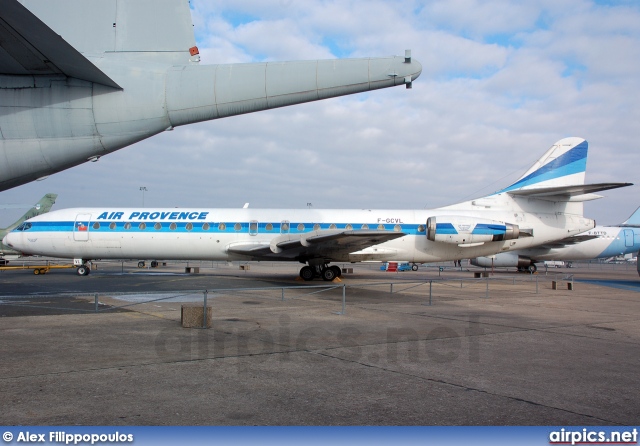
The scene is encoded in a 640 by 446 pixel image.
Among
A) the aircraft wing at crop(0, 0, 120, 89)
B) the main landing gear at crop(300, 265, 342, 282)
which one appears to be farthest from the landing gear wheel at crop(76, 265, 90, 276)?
the aircraft wing at crop(0, 0, 120, 89)

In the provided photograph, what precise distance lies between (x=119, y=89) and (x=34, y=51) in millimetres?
851

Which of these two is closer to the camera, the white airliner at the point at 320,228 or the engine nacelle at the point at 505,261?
the white airliner at the point at 320,228

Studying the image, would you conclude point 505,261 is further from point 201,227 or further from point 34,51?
point 34,51

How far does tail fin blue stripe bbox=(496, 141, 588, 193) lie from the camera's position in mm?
22719

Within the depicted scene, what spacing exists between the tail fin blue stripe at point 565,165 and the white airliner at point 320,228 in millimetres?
43

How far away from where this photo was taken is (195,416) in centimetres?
449

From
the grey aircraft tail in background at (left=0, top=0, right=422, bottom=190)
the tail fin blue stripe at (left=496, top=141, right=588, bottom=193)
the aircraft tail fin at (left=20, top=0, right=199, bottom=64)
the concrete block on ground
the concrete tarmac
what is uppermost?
the tail fin blue stripe at (left=496, top=141, right=588, bottom=193)

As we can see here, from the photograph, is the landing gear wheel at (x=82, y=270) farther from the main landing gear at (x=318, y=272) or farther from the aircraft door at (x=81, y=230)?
the main landing gear at (x=318, y=272)

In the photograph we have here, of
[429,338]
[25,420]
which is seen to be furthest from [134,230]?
[25,420]

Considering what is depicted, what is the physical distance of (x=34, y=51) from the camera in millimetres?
4543

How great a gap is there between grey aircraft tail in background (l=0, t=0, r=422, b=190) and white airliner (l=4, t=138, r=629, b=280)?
633 inches

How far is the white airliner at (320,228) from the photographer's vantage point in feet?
72.1

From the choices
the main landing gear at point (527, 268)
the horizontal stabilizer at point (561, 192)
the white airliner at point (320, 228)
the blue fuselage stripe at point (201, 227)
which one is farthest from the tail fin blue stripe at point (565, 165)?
the main landing gear at point (527, 268)

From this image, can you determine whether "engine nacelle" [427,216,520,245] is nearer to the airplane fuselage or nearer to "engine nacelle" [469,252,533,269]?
the airplane fuselage
